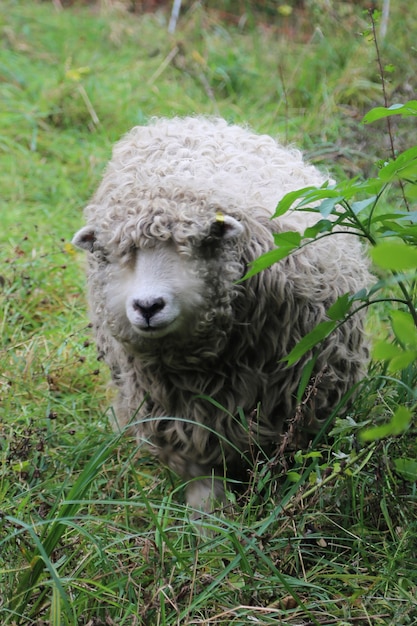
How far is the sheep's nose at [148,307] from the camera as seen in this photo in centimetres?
291

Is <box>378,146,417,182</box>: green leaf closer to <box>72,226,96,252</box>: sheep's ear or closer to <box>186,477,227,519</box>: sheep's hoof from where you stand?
<box>72,226,96,252</box>: sheep's ear

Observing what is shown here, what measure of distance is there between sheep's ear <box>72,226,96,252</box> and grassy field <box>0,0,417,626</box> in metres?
0.75

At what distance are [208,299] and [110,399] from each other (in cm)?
133

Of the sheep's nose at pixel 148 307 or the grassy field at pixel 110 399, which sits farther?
the sheep's nose at pixel 148 307

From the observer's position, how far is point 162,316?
2.94m

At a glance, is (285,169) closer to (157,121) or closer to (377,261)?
(157,121)

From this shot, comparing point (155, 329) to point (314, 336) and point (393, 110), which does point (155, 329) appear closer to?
point (314, 336)

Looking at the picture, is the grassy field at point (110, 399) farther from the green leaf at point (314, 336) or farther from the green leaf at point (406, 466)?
the green leaf at point (314, 336)

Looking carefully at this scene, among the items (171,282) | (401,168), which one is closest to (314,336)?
(401,168)

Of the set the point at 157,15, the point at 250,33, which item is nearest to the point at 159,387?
the point at 250,33

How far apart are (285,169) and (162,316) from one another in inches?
42.8

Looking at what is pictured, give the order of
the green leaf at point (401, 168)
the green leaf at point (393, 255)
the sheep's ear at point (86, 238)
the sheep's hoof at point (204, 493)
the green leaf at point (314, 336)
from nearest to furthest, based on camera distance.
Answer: the green leaf at point (393, 255)
the green leaf at point (401, 168)
the green leaf at point (314, 336)
the sheep's ear at point (86, 238)
the sheep's hoof at point (204, 493)

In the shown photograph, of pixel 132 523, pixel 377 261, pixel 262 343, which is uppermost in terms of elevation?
pixel 377 261

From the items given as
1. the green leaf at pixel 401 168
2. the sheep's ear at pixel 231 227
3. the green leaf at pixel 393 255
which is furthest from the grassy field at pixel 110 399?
the green leaf at pixel 393 255
